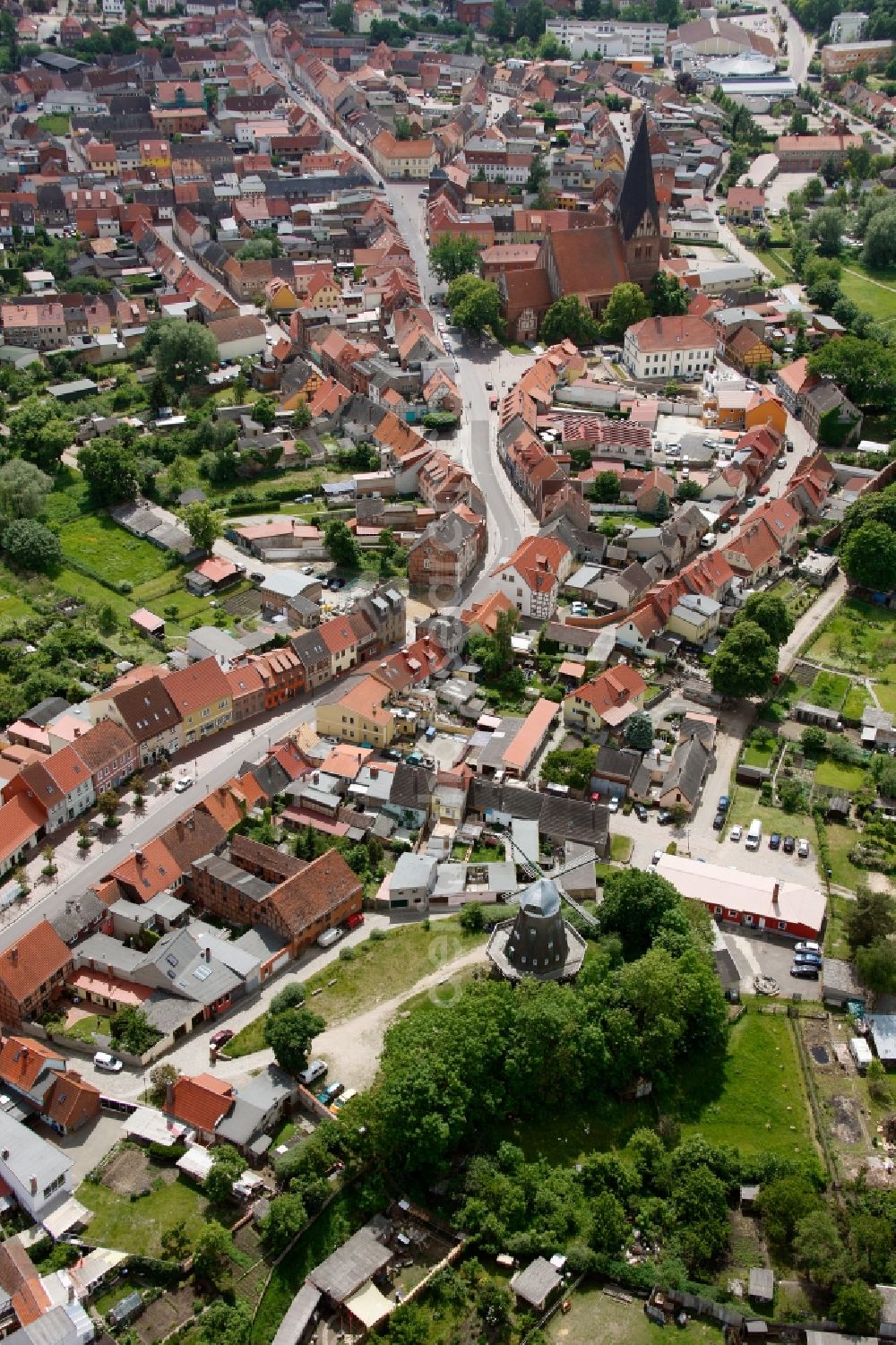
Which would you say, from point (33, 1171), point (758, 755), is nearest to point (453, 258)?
point (758, 755)

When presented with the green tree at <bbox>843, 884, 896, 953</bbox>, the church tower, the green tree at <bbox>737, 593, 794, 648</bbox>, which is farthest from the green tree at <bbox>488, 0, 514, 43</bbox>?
the green tree at <bbox>843, 884, 896, 953</bbox>

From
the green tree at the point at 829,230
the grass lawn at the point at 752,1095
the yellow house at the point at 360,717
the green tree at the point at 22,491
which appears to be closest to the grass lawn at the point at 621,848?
the grass lawn at the point at 752,1095

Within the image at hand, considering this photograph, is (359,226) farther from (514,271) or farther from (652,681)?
(652,681)

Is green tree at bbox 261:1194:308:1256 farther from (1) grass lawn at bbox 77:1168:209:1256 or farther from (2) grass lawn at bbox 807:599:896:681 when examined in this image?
(2) grass lawn at bbox 807:599:896:681

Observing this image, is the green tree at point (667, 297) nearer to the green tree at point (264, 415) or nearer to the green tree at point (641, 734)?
the green tree at point (264, 415)

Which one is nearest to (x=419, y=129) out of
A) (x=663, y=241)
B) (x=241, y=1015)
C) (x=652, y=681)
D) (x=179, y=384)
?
(x=663, y=241)
